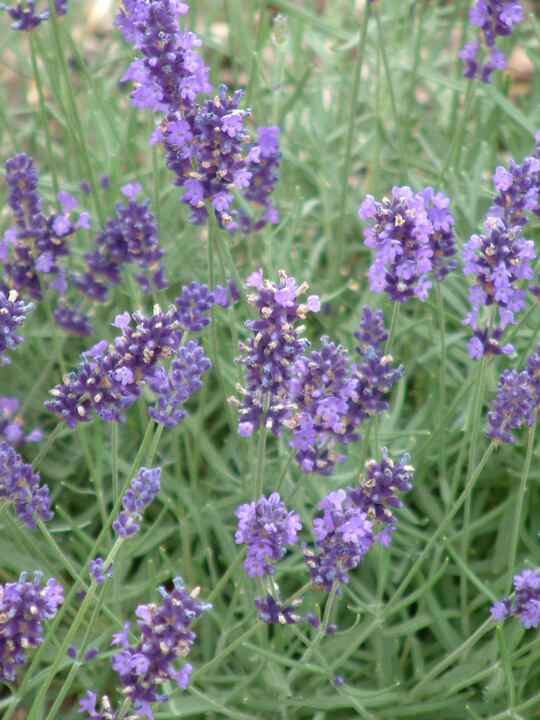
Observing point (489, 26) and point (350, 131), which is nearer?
point (489, 26)

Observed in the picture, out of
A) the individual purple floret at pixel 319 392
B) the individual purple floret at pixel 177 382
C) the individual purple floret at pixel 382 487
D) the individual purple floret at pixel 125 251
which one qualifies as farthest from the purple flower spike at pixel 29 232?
the individual purple floret at pixel 382 487

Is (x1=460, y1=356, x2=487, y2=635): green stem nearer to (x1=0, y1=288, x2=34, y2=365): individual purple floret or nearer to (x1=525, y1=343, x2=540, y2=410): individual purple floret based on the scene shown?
(x1=525, y1=343, x2=540, y2=410): individual purple floret

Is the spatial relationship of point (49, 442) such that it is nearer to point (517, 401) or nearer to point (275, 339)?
point (275, 339)

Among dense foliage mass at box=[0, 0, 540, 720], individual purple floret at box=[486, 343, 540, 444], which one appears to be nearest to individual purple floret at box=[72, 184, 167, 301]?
dense foliage mass at box=[0, 0, 540, 720]

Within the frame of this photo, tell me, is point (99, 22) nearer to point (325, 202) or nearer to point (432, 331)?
point (325, 202)

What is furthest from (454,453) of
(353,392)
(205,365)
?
(205,365)

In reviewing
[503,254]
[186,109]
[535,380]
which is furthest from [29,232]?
[535,380]
